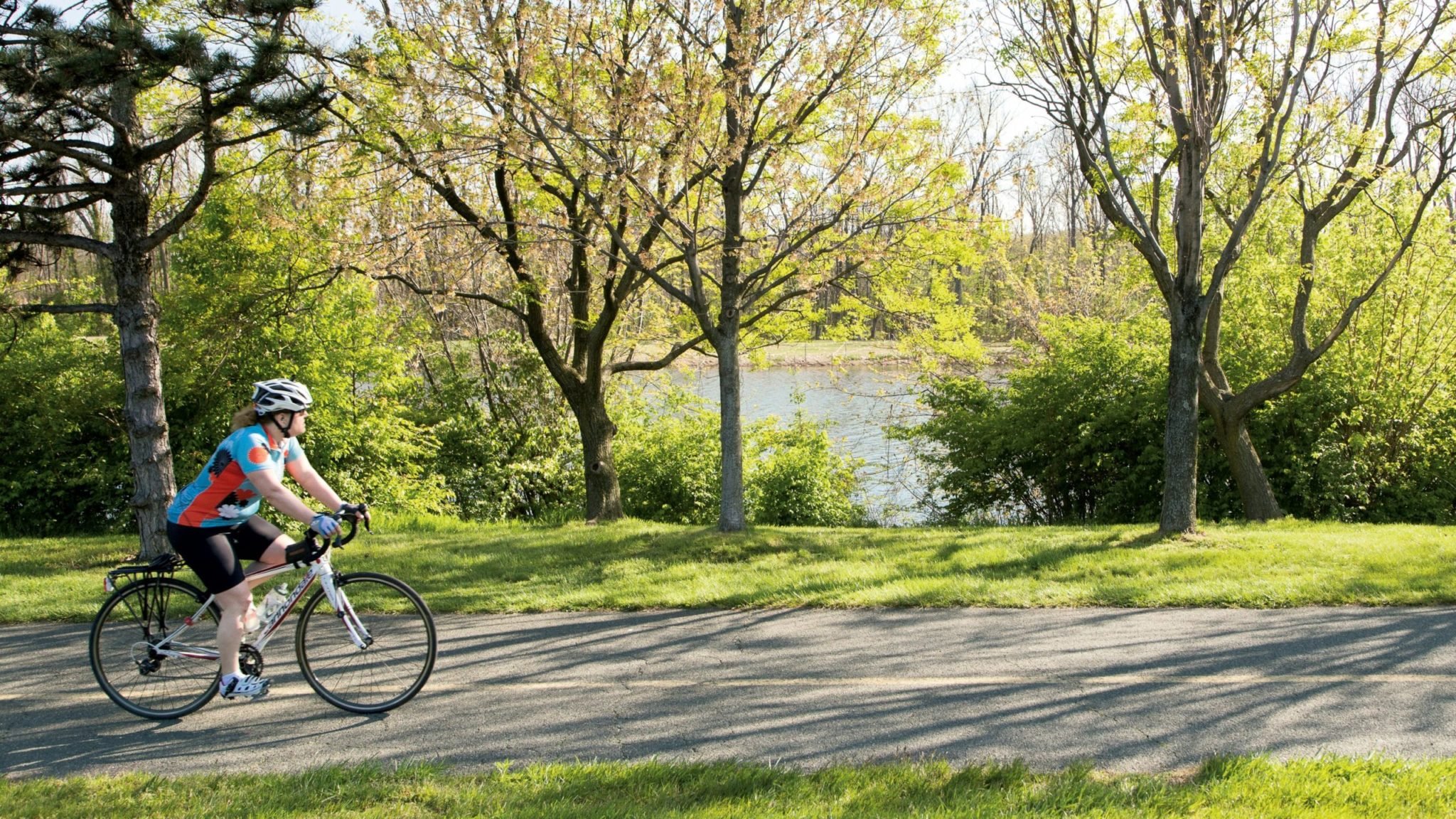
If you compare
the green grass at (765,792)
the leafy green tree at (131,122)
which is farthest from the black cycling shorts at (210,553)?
the leafy green tree at (131,122)

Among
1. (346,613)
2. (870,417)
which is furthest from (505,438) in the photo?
(346,613)

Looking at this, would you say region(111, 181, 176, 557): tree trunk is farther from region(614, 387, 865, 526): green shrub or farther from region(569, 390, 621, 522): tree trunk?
region(614, 387, 865, 526): green shrub

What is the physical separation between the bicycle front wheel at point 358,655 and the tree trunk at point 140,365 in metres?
4.87

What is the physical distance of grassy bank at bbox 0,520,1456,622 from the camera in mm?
7961

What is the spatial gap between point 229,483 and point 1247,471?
40.5ft

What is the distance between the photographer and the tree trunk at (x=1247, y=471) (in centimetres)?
1312

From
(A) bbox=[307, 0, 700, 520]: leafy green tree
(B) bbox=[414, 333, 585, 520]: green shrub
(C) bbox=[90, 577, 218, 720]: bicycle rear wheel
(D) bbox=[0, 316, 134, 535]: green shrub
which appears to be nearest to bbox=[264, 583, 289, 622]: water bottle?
(C) bbox=[90, 577, 218, 720]: bicycle rear wheel

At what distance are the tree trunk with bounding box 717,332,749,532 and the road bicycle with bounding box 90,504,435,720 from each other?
5560mm

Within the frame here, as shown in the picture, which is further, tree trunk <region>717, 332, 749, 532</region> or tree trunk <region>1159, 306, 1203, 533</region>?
tree trunk <region>717, 332, 749, 532</region>

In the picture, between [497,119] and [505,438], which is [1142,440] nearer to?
[497,119]

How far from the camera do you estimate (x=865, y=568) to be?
922cm

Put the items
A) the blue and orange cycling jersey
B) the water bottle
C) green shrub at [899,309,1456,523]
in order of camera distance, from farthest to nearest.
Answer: green shrub at [899,309,1456,523] < the water bottle < the blue and orange cycling jersey

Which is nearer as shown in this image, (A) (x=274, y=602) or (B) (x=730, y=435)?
(A) (x=274, y=602)

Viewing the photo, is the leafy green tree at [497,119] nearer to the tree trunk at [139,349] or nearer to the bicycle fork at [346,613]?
the tree trunk at [139,349]
